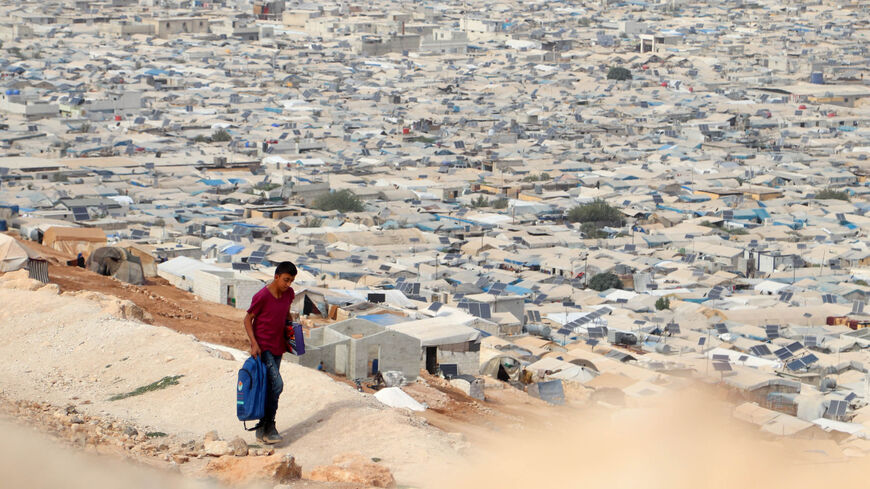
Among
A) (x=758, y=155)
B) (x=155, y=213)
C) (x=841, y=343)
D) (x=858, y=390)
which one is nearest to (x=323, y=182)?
(x=155, y=213)

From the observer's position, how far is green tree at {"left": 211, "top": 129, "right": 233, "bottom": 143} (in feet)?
118

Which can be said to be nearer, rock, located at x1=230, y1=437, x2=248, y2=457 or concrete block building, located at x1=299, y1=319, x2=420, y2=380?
rock, located at x1=230, y1=437, x2=248, y2=457

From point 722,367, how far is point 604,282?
698 centimetres

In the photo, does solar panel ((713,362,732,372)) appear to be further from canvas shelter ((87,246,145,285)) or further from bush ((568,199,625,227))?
bush ((568,199,625,227))

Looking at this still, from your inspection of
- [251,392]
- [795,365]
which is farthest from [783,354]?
[251,392]

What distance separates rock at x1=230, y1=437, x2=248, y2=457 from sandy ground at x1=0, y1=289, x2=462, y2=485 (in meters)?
0.22

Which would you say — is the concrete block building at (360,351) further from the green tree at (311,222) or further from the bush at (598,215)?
the bush at (598,215)

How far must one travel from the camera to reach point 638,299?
19484 millimetres

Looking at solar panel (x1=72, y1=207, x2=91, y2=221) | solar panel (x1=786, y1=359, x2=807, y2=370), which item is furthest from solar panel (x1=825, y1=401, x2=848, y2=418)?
solar panel (x1=72, y1=207, x2=91, y2=221)

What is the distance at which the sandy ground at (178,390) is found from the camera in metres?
5.44

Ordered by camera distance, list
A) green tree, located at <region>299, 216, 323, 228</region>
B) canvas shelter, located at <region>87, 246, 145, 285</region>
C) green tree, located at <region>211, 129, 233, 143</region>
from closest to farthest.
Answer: canvas shelter, located at <region>87, 246, 145, 285</region> → green tree, located at <region>299, 216, 323, 228</region> → green tree, located at <region>211, 129, 233, 143</region>

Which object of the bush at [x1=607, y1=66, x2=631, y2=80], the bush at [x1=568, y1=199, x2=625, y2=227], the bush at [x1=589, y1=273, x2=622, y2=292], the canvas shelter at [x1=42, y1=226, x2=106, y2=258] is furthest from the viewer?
the bush at [x1=607, y1=66, x2=631, y2=80]

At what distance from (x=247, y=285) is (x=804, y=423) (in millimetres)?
5235

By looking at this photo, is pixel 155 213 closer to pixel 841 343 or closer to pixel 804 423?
pixel 841 343
